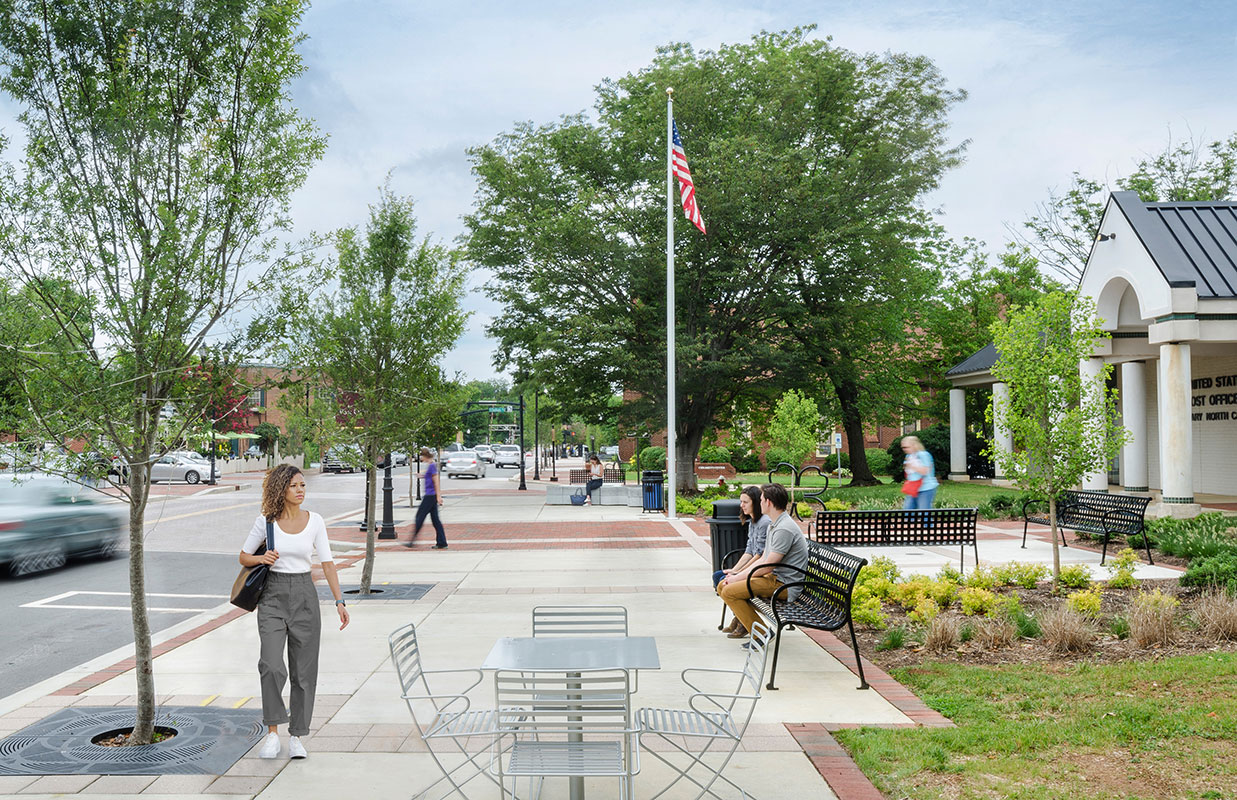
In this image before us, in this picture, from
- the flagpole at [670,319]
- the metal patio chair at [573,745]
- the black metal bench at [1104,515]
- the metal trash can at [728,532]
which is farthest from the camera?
the flagpole at [670,319]

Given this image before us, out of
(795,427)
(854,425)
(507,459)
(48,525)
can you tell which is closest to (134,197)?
(48,525)

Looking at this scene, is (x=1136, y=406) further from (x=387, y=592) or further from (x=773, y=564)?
(x=387, y=592)

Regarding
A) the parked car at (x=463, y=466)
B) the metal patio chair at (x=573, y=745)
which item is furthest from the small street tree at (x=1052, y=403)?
the parked car at (x=463, y=466)

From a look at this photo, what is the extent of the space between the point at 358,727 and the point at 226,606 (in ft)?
20.2

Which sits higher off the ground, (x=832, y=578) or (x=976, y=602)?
(x=832, y=578)

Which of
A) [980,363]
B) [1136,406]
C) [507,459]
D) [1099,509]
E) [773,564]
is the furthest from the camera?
[507,459]

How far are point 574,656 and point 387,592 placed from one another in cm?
761

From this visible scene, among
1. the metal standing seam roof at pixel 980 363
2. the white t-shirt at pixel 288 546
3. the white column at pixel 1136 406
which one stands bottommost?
the white t-shirt at pixel 288 546

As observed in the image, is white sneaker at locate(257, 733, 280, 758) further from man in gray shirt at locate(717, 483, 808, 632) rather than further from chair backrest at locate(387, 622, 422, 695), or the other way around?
man in gray shirt at locate(717, 483, 808, 632)

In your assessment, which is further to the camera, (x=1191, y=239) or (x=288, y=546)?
(x=1191, y=239)

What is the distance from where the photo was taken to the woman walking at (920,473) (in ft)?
48.2

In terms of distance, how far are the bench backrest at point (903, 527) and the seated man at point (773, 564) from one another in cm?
551

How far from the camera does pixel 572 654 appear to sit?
5.02 metres

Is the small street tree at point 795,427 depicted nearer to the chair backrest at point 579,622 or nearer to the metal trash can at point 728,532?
the metal trash can at point 728,532
